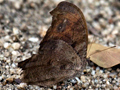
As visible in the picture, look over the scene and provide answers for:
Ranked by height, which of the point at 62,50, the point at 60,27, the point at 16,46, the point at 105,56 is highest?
the point at 60,27

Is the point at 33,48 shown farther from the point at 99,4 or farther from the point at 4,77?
the point at 99,4

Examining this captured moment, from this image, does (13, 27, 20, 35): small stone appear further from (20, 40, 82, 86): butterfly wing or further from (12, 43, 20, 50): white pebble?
(20, 40, 82, 86): butterfly wing

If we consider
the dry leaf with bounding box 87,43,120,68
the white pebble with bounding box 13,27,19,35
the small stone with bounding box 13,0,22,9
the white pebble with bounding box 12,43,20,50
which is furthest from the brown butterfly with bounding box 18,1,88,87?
the small stone with bounding box 13,0,22,9

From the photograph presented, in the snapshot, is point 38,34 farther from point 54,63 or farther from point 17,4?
point 54,63

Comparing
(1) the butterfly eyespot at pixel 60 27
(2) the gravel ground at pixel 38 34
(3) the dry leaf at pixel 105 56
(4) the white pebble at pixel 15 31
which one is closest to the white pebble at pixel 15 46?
(2) the gravel ground at pixel 38 34

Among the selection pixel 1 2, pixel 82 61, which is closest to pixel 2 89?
pixel 82 61

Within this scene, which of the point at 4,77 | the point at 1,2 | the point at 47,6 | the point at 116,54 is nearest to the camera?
the point at 4,77

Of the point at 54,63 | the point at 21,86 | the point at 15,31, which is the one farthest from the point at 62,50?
the point at 15,31
